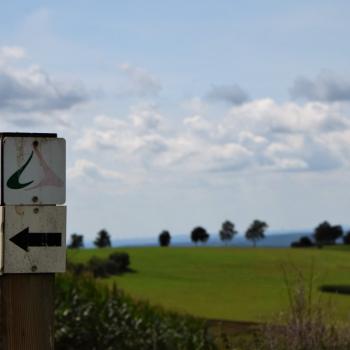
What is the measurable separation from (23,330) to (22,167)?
0.78 meters

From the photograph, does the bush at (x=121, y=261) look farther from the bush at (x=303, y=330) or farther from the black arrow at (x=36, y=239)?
the black arrow at (x=36, y=239)

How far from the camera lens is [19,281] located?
15.9 feet

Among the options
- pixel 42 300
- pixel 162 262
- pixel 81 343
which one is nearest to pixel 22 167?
pixel 42 300

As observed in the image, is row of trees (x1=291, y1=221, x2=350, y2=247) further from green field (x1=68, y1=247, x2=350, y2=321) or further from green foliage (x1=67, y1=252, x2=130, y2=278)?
green foliage (x1=67, y1=252, x2=130, y2=278)

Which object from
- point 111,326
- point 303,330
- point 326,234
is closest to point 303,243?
point 326,234

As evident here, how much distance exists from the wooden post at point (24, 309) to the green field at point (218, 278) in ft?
41.8

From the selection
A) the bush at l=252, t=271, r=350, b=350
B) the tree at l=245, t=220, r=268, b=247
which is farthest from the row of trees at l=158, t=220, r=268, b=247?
the bush at l=252, t=271, r=350, b=350

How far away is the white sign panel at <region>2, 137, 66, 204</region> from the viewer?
483 centimetres

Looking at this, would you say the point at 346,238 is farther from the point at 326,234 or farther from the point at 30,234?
the point at 30,234

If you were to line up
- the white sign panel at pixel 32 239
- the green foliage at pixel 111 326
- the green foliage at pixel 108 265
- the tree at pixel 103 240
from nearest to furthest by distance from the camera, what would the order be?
the white sign panel at pixel 32 239
the green foliage at pixel 111 326
the green foliage at pixel 108 265
the tree at pixel 103 240

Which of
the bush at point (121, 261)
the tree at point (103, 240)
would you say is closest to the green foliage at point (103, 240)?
the tree at point (103, 240)

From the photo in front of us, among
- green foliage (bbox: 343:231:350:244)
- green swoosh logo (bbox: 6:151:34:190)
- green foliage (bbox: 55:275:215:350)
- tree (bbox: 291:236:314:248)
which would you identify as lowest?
green foliage (bbox: 55:275:215:350)

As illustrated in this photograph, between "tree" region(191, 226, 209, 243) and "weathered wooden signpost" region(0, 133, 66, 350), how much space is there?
2406 inches

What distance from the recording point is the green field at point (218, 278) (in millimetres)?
24108
